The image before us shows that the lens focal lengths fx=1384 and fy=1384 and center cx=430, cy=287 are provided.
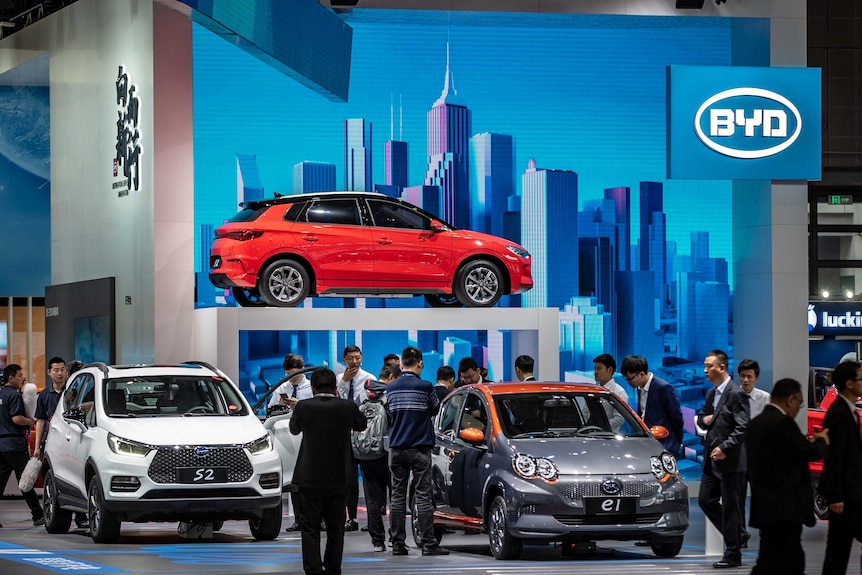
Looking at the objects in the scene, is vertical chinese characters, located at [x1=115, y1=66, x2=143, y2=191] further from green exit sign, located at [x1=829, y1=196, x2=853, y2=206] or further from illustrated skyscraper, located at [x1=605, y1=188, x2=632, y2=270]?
green exit sign, located at [x1=829, y1=196, x2=853, y2=206]

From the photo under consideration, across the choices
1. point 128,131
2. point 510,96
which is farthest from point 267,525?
point 510,96

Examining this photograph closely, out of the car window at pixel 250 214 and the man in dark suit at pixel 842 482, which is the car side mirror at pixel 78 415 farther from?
the man in dark suit at pixel 842 482

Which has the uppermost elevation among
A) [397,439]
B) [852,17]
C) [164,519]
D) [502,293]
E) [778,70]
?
[852,17]

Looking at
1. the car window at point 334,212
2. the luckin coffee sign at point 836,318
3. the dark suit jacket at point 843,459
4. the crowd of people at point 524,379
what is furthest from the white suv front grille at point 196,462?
the luckin coffee sign at point 836,318

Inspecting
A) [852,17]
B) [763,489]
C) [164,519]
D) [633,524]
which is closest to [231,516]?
[164,519]

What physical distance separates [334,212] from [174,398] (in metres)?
4.61

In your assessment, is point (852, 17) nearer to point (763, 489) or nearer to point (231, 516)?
point (231, 516)

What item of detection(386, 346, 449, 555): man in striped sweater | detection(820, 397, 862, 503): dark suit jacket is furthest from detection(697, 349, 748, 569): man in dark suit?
detection(820, 397, 862, 503): dark suit jacket

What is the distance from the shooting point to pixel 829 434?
8555 mm

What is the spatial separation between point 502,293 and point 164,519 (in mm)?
7128

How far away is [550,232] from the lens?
21.4 meters

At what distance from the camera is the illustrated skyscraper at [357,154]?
2105 centimetres

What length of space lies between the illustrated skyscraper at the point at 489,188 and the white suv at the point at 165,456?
328 inches

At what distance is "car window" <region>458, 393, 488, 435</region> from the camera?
12648 mm
